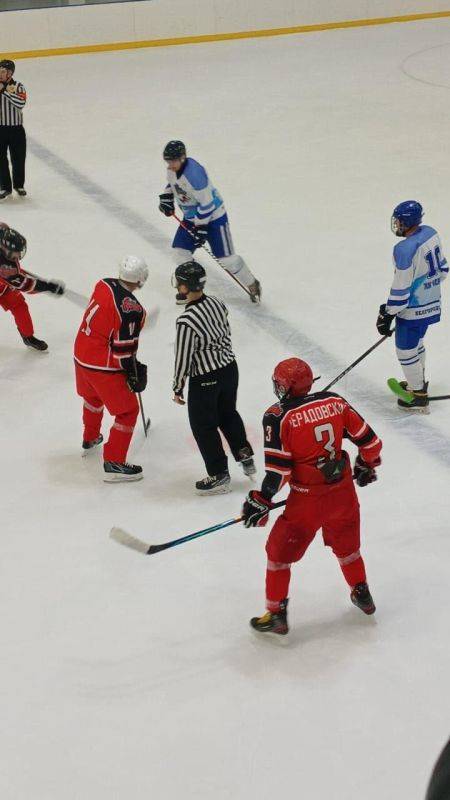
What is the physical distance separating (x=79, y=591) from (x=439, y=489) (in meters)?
1.62

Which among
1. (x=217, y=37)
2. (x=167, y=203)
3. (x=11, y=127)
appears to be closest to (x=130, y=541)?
(x=167, y=203)

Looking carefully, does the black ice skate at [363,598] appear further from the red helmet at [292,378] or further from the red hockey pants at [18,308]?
the red hockey pants at [18,308]

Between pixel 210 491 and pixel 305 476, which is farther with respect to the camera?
pixel 210 491

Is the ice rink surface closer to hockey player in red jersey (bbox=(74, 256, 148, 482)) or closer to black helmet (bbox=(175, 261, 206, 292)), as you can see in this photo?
hockey player in red jersey (bbox=(74, 256, 148, 482))

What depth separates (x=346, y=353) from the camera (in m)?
5.78

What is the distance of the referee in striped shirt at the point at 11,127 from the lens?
7.83 m

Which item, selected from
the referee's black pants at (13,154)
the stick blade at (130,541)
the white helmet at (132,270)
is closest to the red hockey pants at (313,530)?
the stick blade at (130,541)

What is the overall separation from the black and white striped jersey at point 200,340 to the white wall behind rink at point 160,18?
888 cm

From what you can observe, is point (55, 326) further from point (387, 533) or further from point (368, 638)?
point (368, 638)

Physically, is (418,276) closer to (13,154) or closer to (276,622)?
(276,622)

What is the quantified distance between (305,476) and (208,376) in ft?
3.37

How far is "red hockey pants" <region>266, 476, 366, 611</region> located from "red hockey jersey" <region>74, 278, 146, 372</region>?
122cm

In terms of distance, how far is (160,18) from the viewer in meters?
Result: 12.5

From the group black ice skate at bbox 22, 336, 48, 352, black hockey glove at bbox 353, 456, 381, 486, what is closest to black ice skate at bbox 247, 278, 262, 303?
black ice skate at bbox 22, 336, 48, 352
